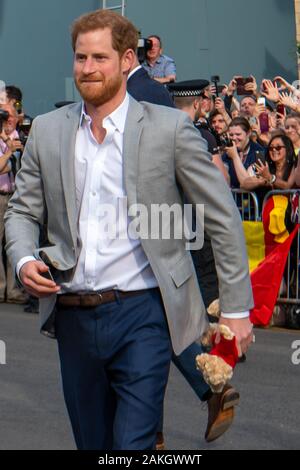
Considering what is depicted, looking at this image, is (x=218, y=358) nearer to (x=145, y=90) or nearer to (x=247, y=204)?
(x=145, y=90)

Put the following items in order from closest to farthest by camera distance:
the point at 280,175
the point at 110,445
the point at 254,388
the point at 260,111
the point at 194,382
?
the point at 110,445 → the point at 194,382 → the point at 254,388 → the point at 280,175 → the point at 260,111

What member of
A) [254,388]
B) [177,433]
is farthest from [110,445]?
[254,388]

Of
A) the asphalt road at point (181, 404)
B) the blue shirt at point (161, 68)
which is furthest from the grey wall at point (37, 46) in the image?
the asphalt road at point (181, 404)

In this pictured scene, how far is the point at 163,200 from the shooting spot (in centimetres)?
464

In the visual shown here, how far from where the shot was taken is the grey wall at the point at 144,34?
21.2 meters

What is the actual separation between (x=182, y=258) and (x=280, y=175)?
276 inches

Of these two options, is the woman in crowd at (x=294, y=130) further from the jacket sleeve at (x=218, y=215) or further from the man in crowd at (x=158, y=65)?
the jacket sleeve at (x=218, y=215)

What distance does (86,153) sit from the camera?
15.4 ft

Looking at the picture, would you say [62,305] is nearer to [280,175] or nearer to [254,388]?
[254,388]

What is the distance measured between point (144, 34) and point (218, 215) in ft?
54.8

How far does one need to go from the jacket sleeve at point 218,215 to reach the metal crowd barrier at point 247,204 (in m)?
7.16

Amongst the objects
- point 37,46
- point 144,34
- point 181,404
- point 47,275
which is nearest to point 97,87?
point 47,275

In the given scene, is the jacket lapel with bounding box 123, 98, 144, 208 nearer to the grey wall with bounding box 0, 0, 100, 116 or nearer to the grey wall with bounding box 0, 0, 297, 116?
the grey wall with bounding box 0, 0, 297, 116

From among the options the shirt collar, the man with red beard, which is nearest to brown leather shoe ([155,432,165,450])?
the man with red beard
